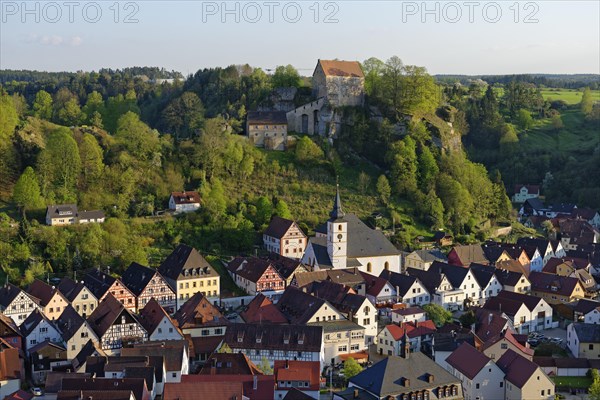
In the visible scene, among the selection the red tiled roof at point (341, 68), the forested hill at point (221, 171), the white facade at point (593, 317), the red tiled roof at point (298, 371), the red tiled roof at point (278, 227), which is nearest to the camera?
the red tiled roof at point (298, 371)

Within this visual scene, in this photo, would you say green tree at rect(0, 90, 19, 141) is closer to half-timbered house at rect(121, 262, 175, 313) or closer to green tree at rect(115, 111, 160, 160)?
green tree at rect(115, 111, 160, 160)

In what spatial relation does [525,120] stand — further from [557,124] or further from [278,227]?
[278,227]

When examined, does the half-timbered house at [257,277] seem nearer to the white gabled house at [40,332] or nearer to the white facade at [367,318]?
the white facade at [367,318]

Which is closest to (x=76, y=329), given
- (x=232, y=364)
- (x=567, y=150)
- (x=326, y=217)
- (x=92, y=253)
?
(x=232, y=364)

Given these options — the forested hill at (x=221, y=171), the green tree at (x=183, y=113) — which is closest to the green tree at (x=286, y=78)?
→ the forested hill at (x=221, y=171)

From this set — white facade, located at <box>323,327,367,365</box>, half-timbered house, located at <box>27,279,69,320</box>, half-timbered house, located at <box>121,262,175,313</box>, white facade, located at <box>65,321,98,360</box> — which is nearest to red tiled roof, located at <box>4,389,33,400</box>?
white facade, located at <box>65,321,98,360</box>

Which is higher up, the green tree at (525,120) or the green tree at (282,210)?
the green tree at (525,120)

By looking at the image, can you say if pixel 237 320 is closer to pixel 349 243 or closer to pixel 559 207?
pixel 349 243
